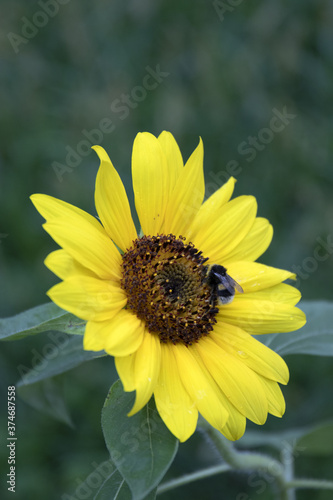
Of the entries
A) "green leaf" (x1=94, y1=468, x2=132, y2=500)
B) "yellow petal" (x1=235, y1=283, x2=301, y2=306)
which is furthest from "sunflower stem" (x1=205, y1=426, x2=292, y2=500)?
"yellow petal" (x1=235, y1=283, x2=301, y2=306)

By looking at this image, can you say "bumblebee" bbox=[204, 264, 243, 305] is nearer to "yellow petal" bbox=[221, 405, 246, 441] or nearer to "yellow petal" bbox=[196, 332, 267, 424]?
"yellow petal" bbox=[196, 332, 267, 424]

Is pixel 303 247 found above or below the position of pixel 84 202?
above

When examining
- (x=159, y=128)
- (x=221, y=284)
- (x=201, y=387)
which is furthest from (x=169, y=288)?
(x=159, y=128)

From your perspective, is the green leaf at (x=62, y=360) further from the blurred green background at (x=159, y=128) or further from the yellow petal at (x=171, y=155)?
the blurred green background at (x=159, y=128)

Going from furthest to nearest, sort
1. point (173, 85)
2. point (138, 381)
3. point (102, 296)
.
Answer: point (173, 85) < point (102, 296) < point (138, 381)

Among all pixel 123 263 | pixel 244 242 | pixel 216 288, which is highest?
pixel 244 242

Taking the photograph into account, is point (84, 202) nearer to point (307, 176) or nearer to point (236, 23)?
point (307, 176)

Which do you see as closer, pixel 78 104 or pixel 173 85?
pixel 78 104

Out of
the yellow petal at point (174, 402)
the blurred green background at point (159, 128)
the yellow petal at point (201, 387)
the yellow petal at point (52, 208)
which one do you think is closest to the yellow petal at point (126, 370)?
the yellow petal at point (174, 402)

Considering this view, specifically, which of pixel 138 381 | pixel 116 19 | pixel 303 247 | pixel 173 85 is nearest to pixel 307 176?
pixel 303 247
